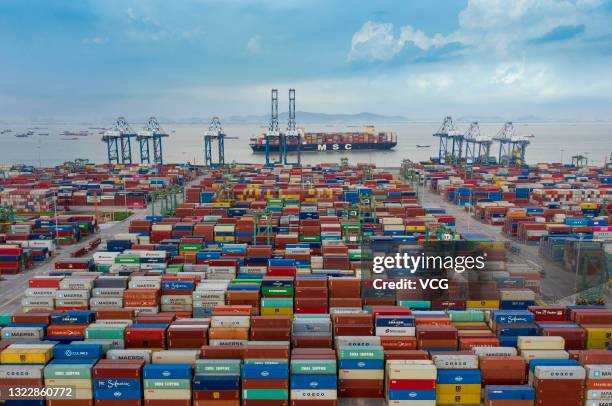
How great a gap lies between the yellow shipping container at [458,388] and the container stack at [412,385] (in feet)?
1.66

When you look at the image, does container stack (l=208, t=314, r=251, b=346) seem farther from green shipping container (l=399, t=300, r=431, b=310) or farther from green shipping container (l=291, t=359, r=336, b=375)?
green shipping container (l=399, t=300, r=431, b=310)

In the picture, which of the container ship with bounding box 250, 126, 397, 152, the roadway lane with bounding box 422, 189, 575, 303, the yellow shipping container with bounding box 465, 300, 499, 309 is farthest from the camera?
the container ship with bounding box 250, 126, 397, 152

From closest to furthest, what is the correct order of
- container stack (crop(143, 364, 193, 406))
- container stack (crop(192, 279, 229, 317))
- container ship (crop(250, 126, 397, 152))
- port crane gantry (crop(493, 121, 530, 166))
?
container stack (crop(143, 364, 193, 406)), container stack (crop(192, 279, 229, 317)), port crane gantry (crop(493, 121, 530, 166)), container ship (crop(250, 126, 397, 152))

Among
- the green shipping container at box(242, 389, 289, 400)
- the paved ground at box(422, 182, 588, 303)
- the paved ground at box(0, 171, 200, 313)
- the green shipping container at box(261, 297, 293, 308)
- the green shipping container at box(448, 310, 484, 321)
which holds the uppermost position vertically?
the green shipping container at box(448, 310, 484, 321)

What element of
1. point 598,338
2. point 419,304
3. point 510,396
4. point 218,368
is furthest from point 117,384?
point 598,338

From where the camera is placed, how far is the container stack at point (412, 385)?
1655cm

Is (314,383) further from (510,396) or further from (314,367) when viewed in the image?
(510,396)

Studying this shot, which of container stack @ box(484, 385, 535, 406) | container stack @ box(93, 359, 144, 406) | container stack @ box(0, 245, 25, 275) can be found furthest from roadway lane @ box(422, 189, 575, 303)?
container stack @ box(0, 245, 25, 275)

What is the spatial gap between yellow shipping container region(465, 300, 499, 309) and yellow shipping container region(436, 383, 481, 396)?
7.86m

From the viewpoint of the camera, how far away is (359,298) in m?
25.0

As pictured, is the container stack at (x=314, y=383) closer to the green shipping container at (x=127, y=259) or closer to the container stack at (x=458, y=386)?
the container stack at (x=458, y=386)

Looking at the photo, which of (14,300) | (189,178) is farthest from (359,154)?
(14,300)

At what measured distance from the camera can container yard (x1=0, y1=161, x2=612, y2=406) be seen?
16.7 metres

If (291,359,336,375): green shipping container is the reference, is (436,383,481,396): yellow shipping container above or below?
below
